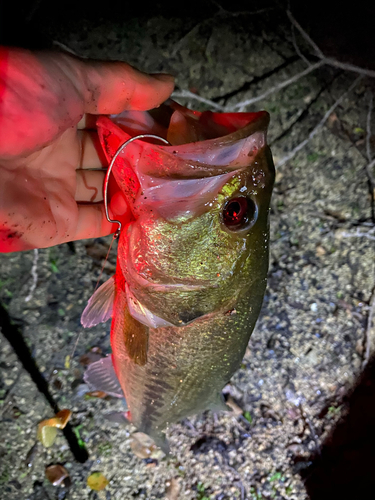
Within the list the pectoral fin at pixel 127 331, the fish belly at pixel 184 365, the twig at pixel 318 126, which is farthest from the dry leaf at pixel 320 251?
the pectoral fin at pixel 127 331

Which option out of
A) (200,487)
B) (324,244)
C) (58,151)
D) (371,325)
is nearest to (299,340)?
(371,325)

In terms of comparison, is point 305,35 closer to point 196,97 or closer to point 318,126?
point 318,126

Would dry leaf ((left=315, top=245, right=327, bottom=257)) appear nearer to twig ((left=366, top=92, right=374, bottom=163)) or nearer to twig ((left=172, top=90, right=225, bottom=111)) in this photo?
twig ((left=366, top=92, right=374, bottom=163))

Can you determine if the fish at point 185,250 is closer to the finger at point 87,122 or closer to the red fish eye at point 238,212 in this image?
the red fish eye at point 238,212

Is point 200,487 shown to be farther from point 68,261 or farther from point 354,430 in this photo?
point 68,261

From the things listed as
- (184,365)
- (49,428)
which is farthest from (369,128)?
(49,428)
